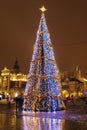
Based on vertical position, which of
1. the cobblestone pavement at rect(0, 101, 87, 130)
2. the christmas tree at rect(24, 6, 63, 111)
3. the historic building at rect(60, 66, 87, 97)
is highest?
the historic building at rect(60, 66, 87, 97)

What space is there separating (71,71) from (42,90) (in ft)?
351

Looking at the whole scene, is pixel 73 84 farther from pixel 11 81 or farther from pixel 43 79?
pixel 43 79

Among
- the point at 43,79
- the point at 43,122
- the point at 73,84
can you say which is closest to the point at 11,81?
the point at 73,84

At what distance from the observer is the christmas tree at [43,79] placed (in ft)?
99.5

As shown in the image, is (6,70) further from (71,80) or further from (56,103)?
(56,103)

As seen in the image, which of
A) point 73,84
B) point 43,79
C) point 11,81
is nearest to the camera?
point 43,79

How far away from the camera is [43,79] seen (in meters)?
30.7

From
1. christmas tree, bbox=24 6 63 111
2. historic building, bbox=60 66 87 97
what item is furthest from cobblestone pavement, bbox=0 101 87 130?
historic building, bbox=60 66 87 97

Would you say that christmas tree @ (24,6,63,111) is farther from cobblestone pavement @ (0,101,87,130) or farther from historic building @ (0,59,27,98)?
historic building @ (0,59,27,98)

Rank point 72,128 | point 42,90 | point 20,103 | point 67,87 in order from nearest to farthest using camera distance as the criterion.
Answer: point 72,128, point 42,90, point 20,103, point 67,87

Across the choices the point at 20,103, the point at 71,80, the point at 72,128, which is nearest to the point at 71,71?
the point at 71,80

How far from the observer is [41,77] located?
100 ft

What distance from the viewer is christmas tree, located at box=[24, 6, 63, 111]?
99.5 ft

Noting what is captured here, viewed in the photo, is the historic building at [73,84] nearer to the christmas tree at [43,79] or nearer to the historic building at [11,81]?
the historic building at [11,81]
